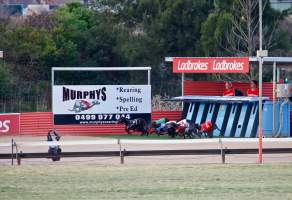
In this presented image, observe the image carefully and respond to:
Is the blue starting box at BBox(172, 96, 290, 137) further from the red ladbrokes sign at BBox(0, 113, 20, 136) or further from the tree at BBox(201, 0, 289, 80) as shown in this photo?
the tree at BBox(201, 0, 289, 80)

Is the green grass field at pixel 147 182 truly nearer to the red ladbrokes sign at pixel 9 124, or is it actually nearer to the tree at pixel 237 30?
the red ladbrokes sign at pixel 9 124

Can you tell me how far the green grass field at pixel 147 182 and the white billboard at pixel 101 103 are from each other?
48.0ft

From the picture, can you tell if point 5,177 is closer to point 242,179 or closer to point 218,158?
point 242,179

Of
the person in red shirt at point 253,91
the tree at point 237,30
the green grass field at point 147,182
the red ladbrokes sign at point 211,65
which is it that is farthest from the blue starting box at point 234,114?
the green grass field at point 147,182

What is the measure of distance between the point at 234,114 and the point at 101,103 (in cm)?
550

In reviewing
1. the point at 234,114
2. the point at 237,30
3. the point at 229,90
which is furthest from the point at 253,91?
the point at 237,30

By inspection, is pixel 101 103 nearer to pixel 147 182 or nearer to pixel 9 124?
pixel 9 124

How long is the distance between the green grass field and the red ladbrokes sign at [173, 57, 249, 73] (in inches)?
561

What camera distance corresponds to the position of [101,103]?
149 ft

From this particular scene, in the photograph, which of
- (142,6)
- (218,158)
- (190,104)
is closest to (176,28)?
(142,6)

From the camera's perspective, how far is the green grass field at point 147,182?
21.5 metres

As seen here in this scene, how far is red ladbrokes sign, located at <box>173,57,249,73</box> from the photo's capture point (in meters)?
44.1

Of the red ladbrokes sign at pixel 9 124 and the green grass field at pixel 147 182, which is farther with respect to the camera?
the red ladbrokes sign at pixel 9 124

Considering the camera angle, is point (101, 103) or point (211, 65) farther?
point (101, 103)
